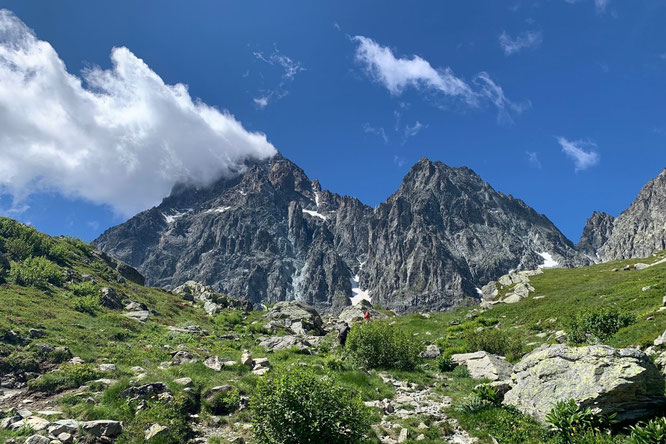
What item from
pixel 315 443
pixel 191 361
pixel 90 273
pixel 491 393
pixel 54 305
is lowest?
pixel 315 443

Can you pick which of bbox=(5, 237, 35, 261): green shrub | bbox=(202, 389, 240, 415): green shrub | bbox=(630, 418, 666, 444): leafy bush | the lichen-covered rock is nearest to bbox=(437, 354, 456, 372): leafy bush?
bbox=(202, 389, 240, 415): green shrub

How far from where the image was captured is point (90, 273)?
1987 inches

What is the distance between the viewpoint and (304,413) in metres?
12.1

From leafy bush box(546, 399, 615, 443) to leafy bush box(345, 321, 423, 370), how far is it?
38.8 feet

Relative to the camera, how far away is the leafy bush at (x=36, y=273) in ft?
124

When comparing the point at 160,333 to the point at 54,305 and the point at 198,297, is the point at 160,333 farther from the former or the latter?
the point at 198,297

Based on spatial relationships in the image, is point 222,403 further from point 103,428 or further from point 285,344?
point 285,344

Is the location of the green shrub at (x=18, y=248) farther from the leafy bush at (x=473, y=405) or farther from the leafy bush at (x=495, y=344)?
the leafy bush at (x=473, y=405)

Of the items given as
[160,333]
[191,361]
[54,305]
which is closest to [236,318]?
[160,333]

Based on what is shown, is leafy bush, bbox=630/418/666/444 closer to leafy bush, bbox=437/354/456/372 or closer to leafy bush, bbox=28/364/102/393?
leafy bush, bbox=437/354/456/372

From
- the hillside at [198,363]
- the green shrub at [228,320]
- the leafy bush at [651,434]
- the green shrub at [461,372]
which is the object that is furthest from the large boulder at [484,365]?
the green shrub at [228,320]

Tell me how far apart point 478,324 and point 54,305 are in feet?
139

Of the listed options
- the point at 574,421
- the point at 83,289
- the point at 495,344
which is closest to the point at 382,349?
the point at 495,344

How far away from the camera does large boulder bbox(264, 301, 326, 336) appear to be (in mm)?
48906
